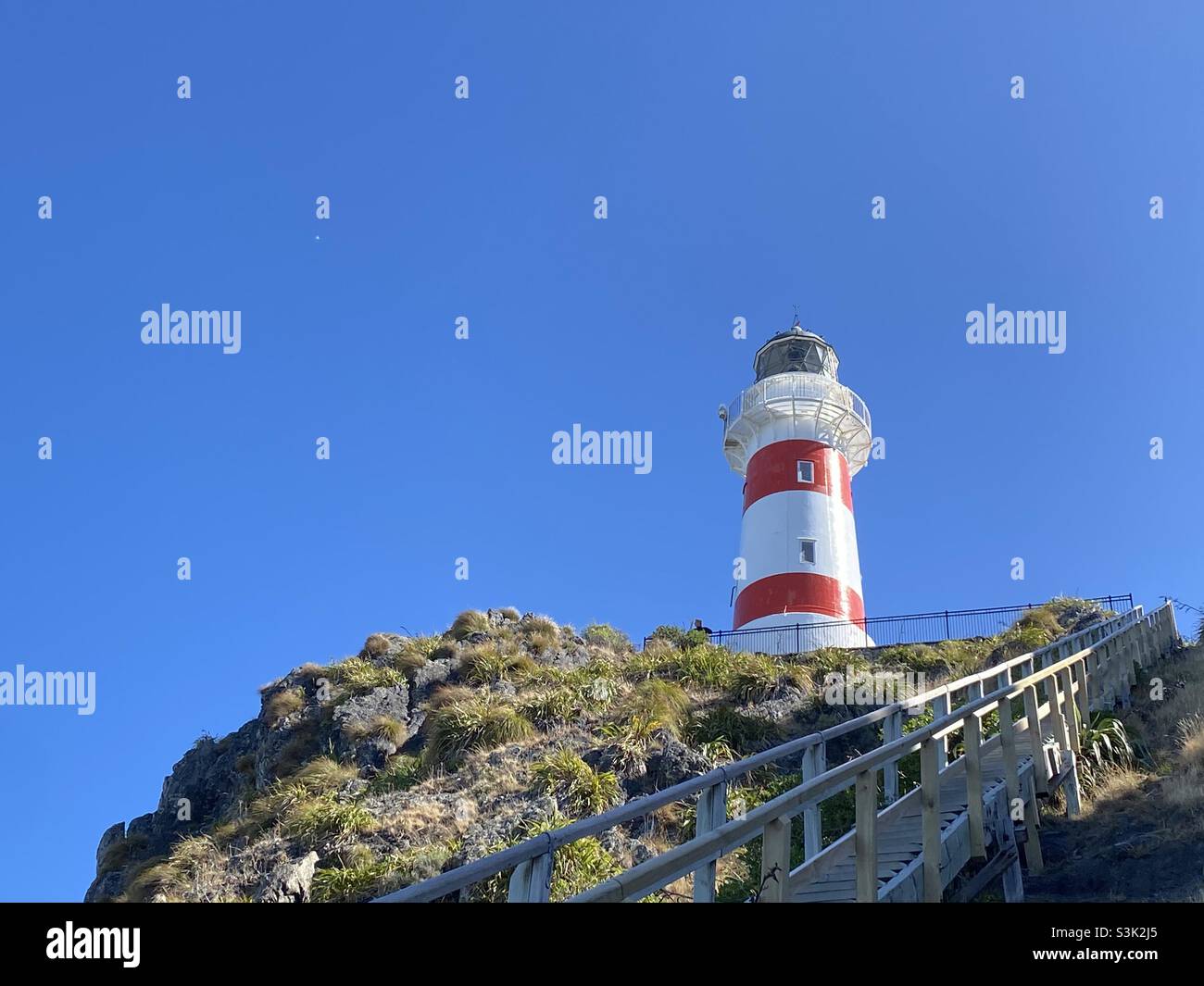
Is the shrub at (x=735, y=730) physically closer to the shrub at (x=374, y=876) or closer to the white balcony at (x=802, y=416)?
the shrub at (x=374, y=876)

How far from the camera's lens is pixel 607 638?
87.8 ft

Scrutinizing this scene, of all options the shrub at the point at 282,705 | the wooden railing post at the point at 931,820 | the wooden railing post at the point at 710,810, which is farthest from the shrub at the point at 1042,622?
the wooden railing post at the point at 710,810

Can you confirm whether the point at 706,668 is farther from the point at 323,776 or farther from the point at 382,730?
the point at 323,776

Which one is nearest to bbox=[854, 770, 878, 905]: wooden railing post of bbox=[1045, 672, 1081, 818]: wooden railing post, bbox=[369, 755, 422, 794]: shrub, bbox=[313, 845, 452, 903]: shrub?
bbox=[1045, 672, 1081, 818]: wooden railing post

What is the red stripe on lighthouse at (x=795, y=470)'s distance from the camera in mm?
30641

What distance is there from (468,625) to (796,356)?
17006 millimetres

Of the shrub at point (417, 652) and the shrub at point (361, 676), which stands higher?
the shrub at point (417, 652)

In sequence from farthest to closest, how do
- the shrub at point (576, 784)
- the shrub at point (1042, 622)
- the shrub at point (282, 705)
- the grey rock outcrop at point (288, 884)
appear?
1. the shrub at point (1042, 622)
2. the shrub at point (282, 705)
3. the shrub at point (576, 784)
4. the grey rock outcrop at point (288, 884)

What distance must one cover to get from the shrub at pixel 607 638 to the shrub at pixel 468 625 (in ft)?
9.51

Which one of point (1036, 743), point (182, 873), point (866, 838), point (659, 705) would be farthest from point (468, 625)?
point (866, 838)

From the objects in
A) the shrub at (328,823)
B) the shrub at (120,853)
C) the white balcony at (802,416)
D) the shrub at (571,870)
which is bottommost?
the shrub at (120,853)

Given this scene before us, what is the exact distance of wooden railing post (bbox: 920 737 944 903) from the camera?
7152 millimetres
